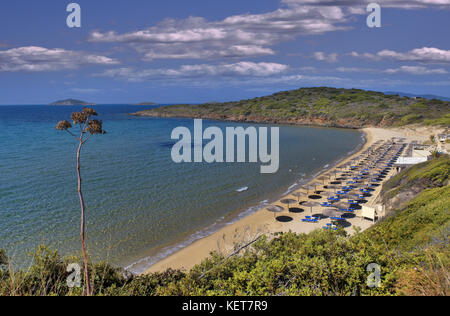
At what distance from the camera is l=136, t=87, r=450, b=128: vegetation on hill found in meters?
87.0

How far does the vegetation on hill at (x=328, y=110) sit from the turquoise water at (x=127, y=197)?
51.5m

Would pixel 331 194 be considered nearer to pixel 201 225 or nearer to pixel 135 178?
pixel 201 225

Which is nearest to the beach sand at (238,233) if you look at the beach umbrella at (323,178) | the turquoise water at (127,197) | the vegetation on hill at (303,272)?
the turquoise water at (127,197)

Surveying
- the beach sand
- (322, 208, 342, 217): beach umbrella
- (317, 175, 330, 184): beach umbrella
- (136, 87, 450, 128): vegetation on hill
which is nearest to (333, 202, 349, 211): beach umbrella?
(322, 208, 342, 217): beach umbrella

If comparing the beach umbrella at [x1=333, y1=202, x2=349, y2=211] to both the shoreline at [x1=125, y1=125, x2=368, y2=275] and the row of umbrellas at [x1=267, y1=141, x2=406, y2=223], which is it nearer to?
the row of umbrellas at [x1=267, y1=141, x2=406, y2=223]

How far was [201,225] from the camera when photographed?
2258cm

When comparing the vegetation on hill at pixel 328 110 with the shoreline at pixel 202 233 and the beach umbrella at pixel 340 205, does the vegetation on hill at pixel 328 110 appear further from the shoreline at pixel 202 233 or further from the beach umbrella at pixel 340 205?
the shoreline at pixel 202 233

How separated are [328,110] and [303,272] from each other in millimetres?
110509

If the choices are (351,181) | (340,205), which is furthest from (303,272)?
(351,181)

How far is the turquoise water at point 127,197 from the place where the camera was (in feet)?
63.1

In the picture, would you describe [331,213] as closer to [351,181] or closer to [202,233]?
[202,233]

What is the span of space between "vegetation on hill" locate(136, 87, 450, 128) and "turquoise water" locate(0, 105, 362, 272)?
169ft
